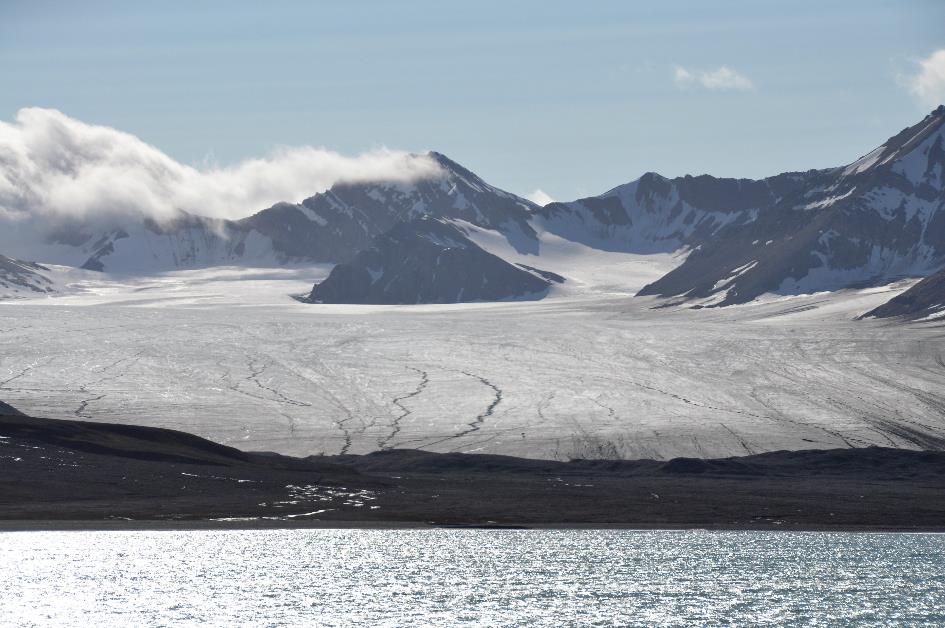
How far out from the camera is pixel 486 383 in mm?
116625

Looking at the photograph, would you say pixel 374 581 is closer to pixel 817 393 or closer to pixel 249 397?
pixel 249 397

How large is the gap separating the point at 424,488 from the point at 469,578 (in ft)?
94.1

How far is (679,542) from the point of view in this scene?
66312 mm

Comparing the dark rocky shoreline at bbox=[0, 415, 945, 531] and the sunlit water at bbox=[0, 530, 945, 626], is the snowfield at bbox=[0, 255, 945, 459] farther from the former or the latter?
the sunlit water at bbox=[0, 530, 945, 626]

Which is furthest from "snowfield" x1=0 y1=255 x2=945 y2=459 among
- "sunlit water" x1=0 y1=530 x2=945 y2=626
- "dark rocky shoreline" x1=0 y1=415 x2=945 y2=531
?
"sunlit water" x1=0 y1=530 x2=945 y2=626

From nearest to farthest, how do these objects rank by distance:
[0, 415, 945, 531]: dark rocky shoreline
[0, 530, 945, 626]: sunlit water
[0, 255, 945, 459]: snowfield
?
[0, 530, 945, 626]: sunlit water, [0, 415, 945, 531]: dark rocky shoreline, [0, 255, 945, 459]: snowfield

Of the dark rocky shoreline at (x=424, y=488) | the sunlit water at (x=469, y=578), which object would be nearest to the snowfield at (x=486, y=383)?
the dark rocky shoreline at (x=424, y=488)

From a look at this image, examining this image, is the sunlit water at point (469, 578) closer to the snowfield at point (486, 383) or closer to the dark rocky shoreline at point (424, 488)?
the dark rocky shoreline at point (424, 488)

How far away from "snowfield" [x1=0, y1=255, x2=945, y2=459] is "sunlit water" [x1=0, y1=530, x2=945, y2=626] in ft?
104

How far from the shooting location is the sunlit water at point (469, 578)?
46625 mm

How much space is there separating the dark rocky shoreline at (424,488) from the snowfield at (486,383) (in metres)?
5.37

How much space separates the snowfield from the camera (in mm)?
101250

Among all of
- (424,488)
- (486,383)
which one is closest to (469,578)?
(424,488)

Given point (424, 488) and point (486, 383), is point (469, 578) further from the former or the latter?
point (486, 383)
